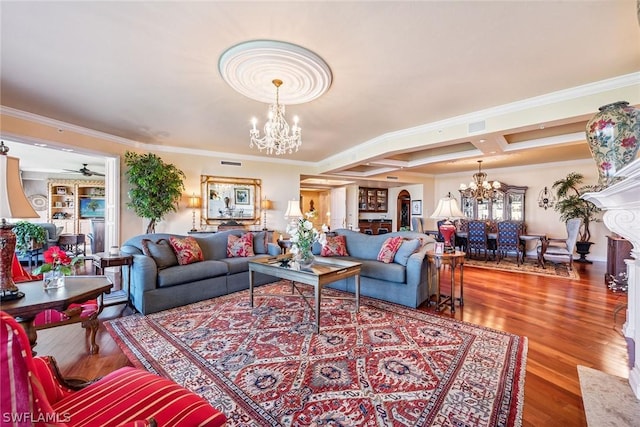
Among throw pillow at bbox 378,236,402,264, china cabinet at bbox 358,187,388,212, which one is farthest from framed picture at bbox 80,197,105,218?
throw pillow at bbox 378,236,402,264

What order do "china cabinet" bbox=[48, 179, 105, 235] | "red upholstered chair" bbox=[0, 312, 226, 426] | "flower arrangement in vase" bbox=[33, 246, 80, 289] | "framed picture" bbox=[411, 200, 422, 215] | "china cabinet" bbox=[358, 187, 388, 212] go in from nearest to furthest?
"red upholstered chair" bbox=[0, 312, 226, 426], "flower arrangement in vase" bbox=[33, 246, 80, 289], "china cabinet" bbox=[48, 179, 105, 235], "framed picture" bbox=[411, 200, 422, 215], "china cabinet" bbox=[358, 187, 388, 212]

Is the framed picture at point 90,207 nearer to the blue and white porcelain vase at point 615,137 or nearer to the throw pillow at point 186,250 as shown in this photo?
the throw pillow at point 186,250

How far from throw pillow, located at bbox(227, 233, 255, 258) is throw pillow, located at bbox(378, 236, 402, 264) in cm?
207

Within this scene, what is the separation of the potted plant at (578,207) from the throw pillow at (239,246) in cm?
749

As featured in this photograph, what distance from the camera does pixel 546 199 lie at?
7621 mm

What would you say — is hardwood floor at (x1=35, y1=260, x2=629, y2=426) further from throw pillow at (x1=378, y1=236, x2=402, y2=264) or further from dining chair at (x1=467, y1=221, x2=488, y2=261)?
dining chair at (x1=467, y1=221, x2=488, y2=261)

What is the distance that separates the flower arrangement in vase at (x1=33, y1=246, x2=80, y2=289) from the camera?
7.18 ft

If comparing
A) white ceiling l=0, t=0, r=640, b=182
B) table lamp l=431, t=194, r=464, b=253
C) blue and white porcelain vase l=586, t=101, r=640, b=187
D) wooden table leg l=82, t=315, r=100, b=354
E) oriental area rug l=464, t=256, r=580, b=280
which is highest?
white ceiling l=0, t=0, r=640, b=182

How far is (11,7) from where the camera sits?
1933mm

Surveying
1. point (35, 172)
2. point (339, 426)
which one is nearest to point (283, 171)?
point (339, 426)

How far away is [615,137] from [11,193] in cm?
393

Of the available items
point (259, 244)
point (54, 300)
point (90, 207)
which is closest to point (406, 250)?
point (259, 244)

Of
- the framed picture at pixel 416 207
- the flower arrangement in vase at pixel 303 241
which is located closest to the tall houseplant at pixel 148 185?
the flower arrangement in vase at pixel 303 241

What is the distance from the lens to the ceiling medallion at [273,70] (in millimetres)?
2373
